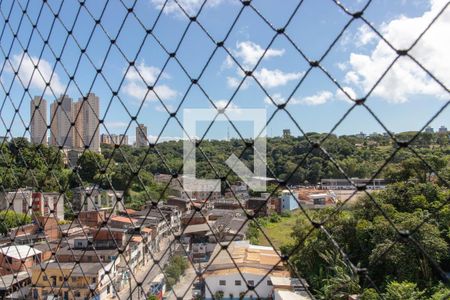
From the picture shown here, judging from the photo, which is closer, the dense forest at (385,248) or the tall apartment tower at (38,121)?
the tall apartment tower at (38,121)

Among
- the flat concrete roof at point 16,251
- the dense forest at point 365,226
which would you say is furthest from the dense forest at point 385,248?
the flat concrete roof at point 16,251

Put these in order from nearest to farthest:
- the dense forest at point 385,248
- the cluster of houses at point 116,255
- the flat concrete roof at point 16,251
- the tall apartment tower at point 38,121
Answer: the tall apartment tower at point 38,121
the flat concrete roof at point 16,251
the cluster of houses at point 116,255
the dense forest at point 385,248

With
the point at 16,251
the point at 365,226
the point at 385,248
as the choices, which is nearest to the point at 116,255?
the point at 16,251

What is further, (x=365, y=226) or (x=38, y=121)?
(x=365, y=226)

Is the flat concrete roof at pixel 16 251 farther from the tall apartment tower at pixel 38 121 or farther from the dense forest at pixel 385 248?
the dense forest at pixel 385 248

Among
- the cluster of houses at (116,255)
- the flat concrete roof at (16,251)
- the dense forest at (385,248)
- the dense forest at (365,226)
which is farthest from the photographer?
the dense forest at (385,248)

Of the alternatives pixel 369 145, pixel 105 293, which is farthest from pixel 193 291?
pixel 369 145

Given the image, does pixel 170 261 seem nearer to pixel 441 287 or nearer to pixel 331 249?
pixel 331 249

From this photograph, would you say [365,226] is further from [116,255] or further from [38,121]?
[38,121]

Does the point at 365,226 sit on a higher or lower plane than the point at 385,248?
higher

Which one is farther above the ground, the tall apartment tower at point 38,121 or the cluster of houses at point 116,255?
the tall apartment tower at point 38,121

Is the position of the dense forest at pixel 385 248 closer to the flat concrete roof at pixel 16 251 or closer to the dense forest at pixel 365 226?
the dense forest at pixel 365 226
